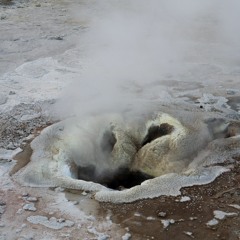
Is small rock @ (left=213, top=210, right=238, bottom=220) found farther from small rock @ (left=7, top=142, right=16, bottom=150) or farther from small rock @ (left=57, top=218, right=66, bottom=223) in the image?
small rock @ (left=7, top=142, right=16, bottom=150)

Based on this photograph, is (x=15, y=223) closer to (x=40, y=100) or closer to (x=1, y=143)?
(x=1, y=143)

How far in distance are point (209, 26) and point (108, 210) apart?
5.95m

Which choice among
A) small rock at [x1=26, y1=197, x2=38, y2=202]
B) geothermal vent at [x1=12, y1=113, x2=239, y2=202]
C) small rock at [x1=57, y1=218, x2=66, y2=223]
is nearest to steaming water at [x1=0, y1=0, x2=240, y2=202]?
geothermal vent at [x1=12, y1=113, x2=239, y2=202]

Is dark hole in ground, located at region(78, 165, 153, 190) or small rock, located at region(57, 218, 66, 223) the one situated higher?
small rock, located at region(57, 218, 66, 223)

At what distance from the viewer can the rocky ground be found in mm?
2980

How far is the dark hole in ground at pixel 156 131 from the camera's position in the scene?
4177 mm

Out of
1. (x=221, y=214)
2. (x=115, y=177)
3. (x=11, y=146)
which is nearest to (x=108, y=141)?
(x=115, y=177)

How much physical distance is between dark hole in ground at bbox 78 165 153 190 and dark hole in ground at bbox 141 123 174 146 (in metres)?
0.34

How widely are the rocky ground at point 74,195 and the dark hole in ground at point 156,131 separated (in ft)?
2.23

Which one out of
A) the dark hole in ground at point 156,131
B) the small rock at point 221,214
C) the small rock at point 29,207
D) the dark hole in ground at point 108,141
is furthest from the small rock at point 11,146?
the small rock at point 221,214

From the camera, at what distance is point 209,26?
8.43 m

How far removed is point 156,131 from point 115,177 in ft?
1.92

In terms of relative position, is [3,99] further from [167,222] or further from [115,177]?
[167,222]

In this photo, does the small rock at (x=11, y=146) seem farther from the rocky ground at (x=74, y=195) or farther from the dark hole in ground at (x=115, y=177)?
the dark hole in ground at (x=115, y=177)
